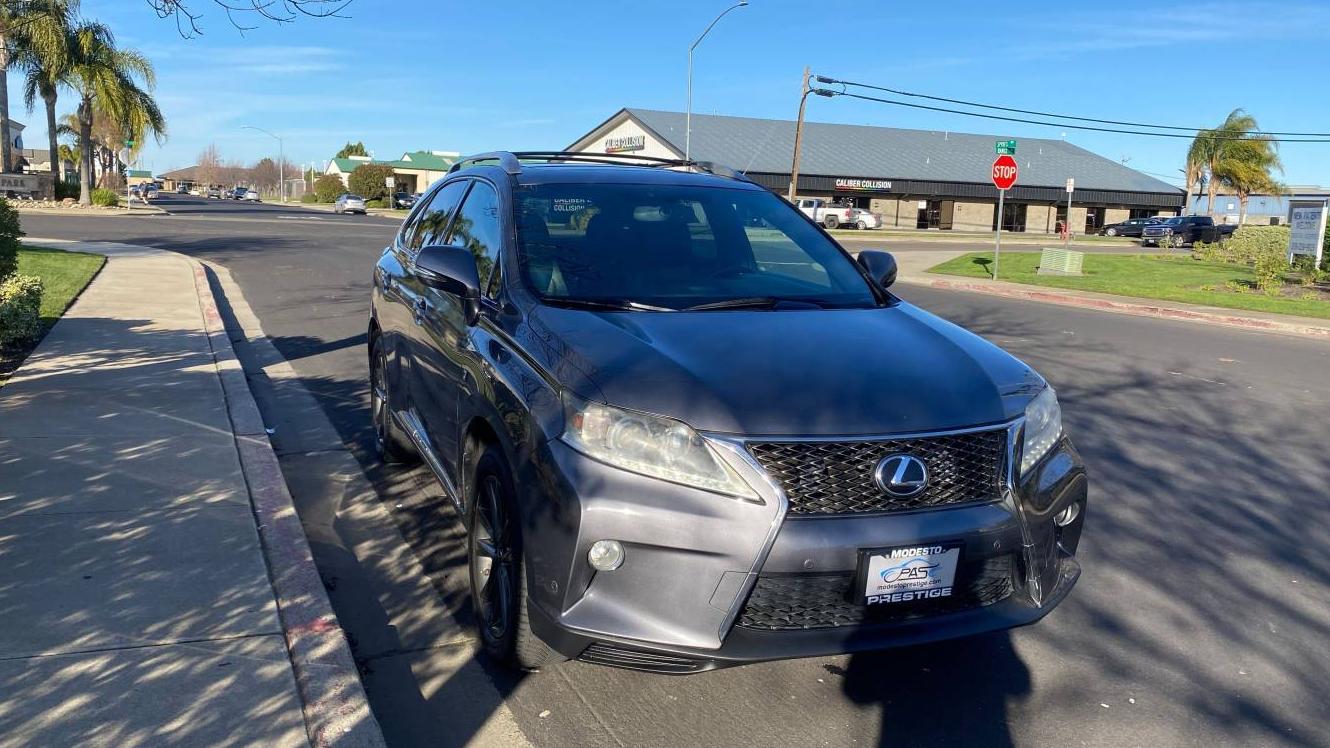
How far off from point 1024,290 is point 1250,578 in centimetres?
1693

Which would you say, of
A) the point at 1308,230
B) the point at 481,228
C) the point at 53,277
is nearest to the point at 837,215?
the point at 1308,230

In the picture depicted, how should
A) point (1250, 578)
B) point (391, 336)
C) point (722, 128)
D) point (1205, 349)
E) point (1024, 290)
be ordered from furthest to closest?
point (722, 128) < point (1024, 290) < point (1205, 349) < point (391, 336) < point (1250, 578)

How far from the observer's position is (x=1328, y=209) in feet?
69.5

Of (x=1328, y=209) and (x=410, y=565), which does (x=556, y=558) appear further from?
(x=1328, y=209)

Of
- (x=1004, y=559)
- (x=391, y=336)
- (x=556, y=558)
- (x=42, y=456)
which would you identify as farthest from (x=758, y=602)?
(x=42, y=456)

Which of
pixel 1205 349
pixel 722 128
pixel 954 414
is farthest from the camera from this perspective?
pixel 722 128

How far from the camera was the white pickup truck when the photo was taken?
5584 cm

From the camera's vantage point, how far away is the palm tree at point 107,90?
4556 centimetres

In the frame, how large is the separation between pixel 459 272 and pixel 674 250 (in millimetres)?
934

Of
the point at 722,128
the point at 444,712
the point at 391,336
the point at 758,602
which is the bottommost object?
the point at 444,712

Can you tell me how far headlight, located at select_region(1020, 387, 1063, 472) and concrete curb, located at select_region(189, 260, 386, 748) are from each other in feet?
7.29

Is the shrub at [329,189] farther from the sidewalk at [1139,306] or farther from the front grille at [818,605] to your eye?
the front grille at [818,605]

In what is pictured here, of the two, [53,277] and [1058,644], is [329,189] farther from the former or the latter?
[1058,644]

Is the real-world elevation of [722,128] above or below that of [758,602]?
above
